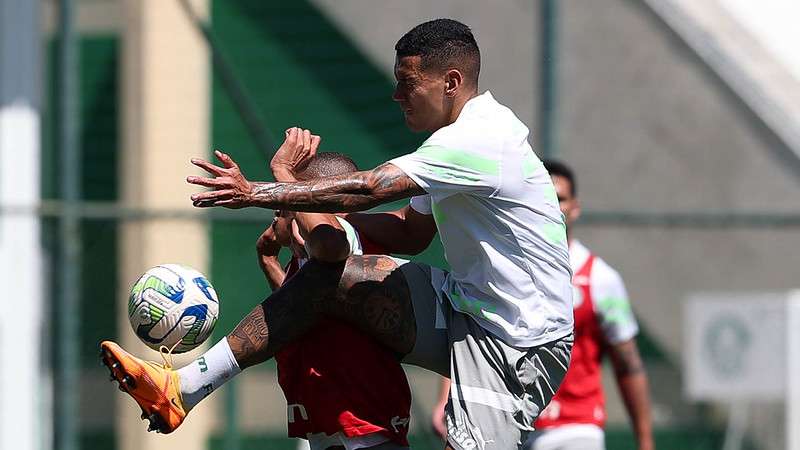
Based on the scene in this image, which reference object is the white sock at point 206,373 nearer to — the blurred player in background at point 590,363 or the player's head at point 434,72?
the player's head at point 434,72

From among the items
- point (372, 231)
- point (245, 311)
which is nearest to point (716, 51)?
point (245, 311)

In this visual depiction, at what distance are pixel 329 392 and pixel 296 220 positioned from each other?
2.03 feet

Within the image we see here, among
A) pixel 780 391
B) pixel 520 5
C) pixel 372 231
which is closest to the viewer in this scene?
pixel 372 231

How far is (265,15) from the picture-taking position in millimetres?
11586

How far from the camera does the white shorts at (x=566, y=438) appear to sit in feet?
26.5

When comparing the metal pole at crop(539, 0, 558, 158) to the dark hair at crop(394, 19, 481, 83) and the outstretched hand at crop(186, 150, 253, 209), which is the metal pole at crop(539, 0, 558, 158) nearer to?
the dark hair at crop(394, 19, 481, 83)

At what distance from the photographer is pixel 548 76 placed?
1123cm

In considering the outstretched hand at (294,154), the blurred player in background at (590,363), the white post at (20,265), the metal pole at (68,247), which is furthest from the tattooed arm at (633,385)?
the white post at (20,265)

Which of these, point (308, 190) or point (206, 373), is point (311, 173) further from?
point (206, 373)

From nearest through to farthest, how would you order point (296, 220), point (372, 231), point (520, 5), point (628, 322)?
point (296, 220), point (372, 231), point (628, 322), point (520, 5)

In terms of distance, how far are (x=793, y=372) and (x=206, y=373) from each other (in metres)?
5.69

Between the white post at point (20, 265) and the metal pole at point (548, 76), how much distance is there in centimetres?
325

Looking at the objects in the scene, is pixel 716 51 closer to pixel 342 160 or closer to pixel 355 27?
pixel 355 27

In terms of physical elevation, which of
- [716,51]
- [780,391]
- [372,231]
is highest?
[716,51]
